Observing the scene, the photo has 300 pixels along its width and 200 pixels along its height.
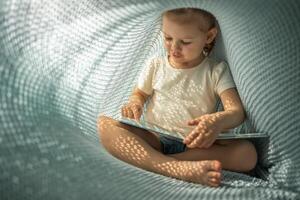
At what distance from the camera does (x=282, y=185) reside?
868mm

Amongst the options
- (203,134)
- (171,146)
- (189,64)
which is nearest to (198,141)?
(203,134)

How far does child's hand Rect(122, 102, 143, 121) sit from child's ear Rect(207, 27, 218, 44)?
0.20 m

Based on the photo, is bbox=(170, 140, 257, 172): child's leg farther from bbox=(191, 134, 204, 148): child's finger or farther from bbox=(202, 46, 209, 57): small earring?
bbox=(202, 46, 209, 57): small earring

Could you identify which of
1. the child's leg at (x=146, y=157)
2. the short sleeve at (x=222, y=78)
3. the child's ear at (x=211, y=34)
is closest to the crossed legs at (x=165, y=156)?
the child's leg at (x=146, y=157)

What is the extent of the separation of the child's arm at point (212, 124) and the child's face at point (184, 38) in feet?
0.43

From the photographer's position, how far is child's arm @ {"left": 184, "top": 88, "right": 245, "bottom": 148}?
888 mm

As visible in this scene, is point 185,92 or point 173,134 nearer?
point 173,134

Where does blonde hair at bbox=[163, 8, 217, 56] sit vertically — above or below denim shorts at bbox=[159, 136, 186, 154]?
above

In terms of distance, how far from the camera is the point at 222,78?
1019 mm

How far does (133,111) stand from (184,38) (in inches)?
7.1

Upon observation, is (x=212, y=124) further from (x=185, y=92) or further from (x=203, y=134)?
(x=185, y=92)

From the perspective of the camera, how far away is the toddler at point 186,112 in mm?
899

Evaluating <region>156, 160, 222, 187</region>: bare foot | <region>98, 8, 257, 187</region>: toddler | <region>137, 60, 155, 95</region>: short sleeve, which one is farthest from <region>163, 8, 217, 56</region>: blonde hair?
<region>156, 160, 222, 187</region>: bare foot

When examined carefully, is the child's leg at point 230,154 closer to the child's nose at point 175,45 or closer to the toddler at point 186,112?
the toddler at point 186,112
